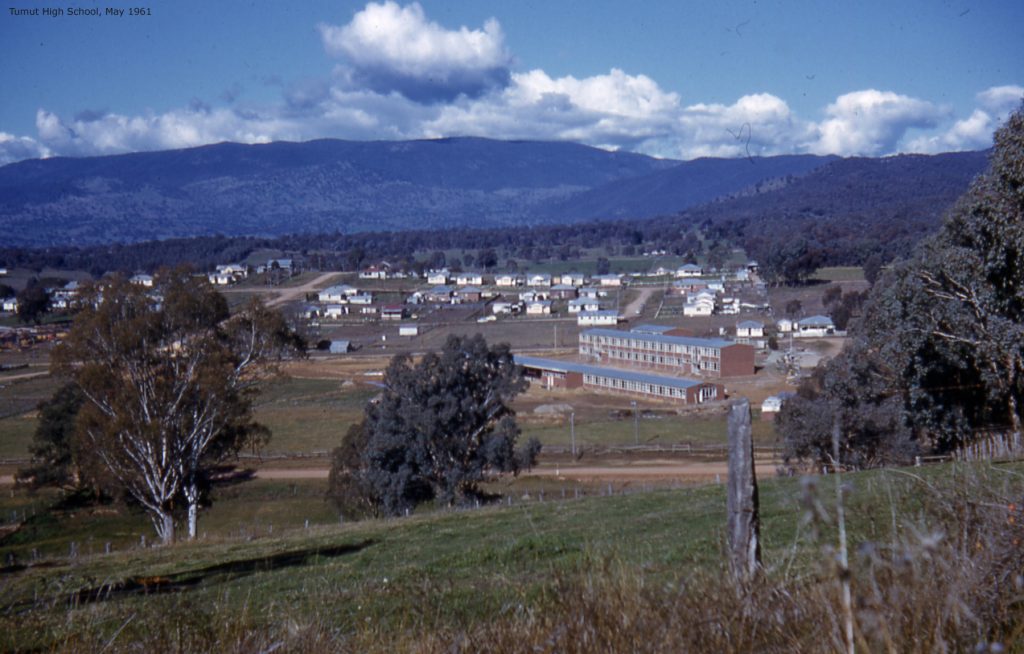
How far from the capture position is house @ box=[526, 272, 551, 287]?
7944 centimetres

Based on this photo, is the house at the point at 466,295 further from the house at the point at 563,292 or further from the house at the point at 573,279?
the house at the point at 573,279

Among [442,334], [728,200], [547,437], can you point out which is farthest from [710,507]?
[728,200]

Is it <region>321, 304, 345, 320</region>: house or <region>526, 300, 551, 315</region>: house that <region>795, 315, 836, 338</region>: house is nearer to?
<region>526, 300, 551, 315</region>: house

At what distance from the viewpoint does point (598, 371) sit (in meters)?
43.3

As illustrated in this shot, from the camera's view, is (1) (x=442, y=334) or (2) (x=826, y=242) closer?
(1) (x=442, y=334)

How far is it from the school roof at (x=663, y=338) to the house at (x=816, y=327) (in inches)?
308

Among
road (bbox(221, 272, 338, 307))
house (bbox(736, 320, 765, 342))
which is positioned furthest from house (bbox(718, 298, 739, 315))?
road (bbox(221, 272, 338, 307))

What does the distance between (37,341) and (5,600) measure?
2240 inches

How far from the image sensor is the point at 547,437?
103ft

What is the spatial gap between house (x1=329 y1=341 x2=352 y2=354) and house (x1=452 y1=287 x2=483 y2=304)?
16.9 metres

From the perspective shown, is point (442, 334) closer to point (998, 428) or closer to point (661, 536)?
point (998, 428)

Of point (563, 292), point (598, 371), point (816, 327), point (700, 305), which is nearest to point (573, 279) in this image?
point (563, 292)

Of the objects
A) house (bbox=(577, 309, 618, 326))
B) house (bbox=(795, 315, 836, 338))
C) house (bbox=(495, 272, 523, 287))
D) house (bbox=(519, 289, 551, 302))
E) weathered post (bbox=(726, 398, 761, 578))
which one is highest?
house (bbox=(495, 272, 523, 287))

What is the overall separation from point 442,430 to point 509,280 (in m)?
63.9
